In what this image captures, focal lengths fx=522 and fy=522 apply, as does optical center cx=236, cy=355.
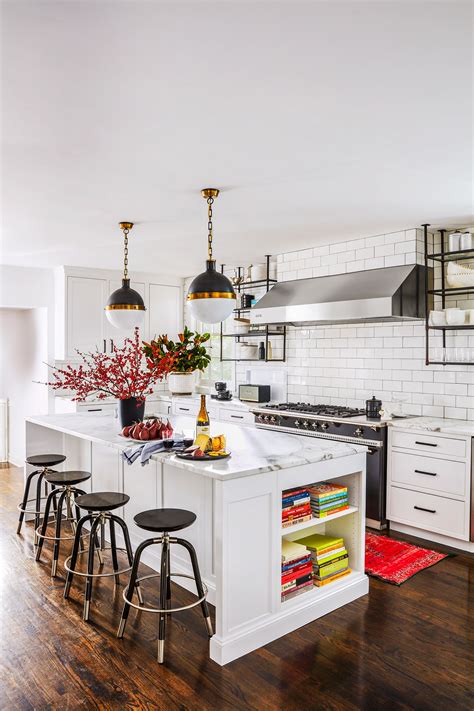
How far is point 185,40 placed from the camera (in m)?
1.79

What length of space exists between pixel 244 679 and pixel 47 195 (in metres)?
3.17

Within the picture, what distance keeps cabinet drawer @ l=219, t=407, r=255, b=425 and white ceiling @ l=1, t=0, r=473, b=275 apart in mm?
2205

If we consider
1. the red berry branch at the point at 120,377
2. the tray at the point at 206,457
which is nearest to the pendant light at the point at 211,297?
the red berry branch at the point at 120,377

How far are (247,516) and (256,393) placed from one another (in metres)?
3.43

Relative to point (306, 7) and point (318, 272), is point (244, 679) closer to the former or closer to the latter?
point (306, 7)

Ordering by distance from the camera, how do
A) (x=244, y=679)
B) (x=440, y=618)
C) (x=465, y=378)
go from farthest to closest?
(x=465, y=378) → (x=440, y=618) → (x=244, y=679)

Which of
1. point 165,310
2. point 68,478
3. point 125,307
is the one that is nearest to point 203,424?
point 68,478

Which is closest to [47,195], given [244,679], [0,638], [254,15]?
[254,15]

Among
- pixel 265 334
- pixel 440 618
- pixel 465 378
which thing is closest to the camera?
pixel 440 618

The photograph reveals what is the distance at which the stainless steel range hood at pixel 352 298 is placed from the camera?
434cm

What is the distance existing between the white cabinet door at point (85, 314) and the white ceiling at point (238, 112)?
2296 millimetres

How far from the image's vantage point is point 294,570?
2.86m

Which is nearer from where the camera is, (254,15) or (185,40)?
(254,15)

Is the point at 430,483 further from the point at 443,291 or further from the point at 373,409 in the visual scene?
the point at 443,291
